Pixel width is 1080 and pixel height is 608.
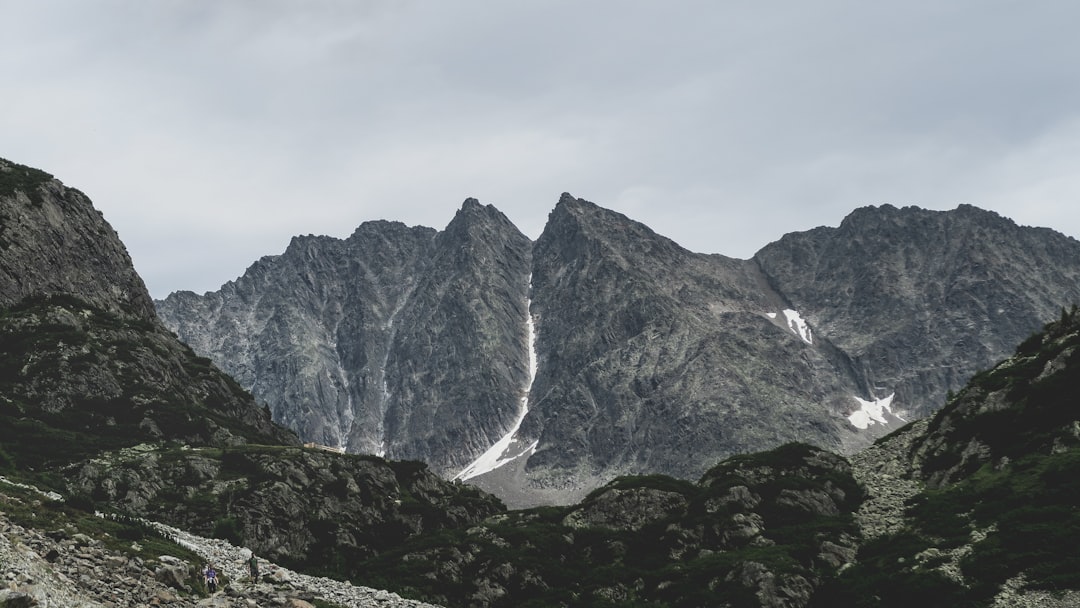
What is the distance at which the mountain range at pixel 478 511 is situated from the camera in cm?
5531

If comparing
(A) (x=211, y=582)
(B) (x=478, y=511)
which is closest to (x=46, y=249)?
(B) (x=478, y=511)

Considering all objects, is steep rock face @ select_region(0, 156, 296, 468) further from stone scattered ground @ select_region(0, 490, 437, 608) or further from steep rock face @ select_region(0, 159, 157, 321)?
stone scattered ground @ select_region(0, 490, 437, 608)

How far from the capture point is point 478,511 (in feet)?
455

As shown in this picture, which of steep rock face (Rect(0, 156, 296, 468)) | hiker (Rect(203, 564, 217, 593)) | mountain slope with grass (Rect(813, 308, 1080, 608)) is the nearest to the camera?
hiker (Rect(203, 564, 217, 593))

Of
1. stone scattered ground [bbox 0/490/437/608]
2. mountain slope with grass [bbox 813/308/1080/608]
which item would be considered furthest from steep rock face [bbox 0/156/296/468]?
mountain slope with grass [bbox 813/308/1080/608]

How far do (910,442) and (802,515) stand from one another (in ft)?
71.6

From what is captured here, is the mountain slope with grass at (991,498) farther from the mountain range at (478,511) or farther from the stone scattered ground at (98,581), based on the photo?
the stone scattered ground at (98,581)

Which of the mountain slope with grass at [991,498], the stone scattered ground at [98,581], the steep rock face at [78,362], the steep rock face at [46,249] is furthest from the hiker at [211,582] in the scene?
the steep rock face at [46,249]

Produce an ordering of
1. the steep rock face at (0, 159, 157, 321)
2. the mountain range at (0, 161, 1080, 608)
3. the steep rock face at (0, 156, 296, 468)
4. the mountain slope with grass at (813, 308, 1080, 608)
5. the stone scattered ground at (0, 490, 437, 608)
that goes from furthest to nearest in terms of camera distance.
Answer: the steep rock face at (0, 159, 157, 321) < the steep rock face at (0, 156, 296, 468) < the mountain slope with grass at (813, 308, 1080, 608) < the mountain range at (0, 161, 1080, 608) < the stone scattered ground at (0, 490, 437, 608)

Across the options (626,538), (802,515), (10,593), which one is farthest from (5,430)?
(802,515)

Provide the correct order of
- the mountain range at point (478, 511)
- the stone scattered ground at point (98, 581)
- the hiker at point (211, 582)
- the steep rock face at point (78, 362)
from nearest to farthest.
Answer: the stone scattered ground at point (98, 581)
the hiker at point (211, 582)
the mountain range at point (478, 511)
the steep rock face at point (78, 362)

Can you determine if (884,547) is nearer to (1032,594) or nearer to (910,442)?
(1032,594)

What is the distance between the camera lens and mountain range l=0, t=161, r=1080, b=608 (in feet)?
181

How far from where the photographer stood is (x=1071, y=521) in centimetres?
6216
